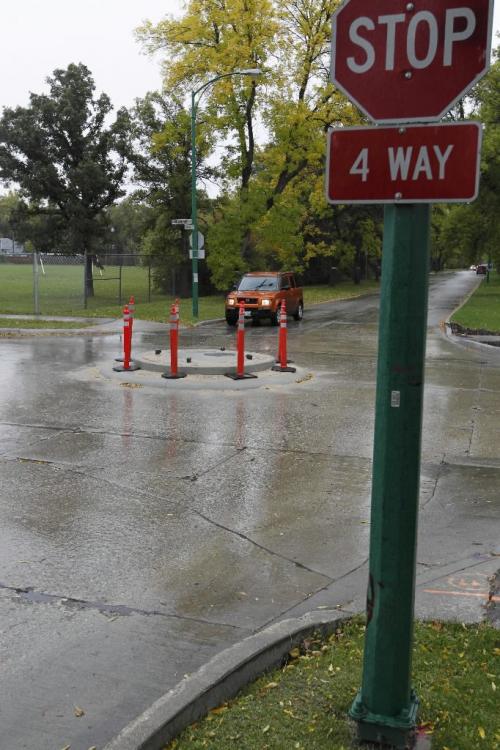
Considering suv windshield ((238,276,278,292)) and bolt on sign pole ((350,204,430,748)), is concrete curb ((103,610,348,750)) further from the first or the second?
suv windshield ((238,276,278,292))

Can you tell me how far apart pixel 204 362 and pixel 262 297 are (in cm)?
1065

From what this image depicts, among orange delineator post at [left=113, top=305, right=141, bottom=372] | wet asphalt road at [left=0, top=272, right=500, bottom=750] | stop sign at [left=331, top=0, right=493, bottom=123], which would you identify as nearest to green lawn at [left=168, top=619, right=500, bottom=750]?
wet asphalt road at [left=0, top=272, right=500, bottom=750]

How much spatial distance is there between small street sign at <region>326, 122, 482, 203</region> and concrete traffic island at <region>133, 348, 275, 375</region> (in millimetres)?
10848

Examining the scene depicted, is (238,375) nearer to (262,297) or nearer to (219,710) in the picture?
(219,710)

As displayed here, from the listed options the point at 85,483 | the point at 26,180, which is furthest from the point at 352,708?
the point at 26,180

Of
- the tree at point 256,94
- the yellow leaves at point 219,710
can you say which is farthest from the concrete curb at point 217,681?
the tree at point 256,94

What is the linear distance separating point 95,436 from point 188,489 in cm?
250

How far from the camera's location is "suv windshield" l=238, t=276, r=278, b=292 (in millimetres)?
25556

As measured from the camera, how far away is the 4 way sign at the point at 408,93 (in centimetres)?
273

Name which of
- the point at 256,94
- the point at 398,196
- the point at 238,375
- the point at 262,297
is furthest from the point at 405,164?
the point at 256,94

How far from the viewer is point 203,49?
110 feet

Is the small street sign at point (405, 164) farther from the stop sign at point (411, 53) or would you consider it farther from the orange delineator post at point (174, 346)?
the orange delineator post at point (174, 346)

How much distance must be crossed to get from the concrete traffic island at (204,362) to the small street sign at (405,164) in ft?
35.6

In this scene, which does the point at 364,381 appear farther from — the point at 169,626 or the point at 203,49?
the point at 203,49
